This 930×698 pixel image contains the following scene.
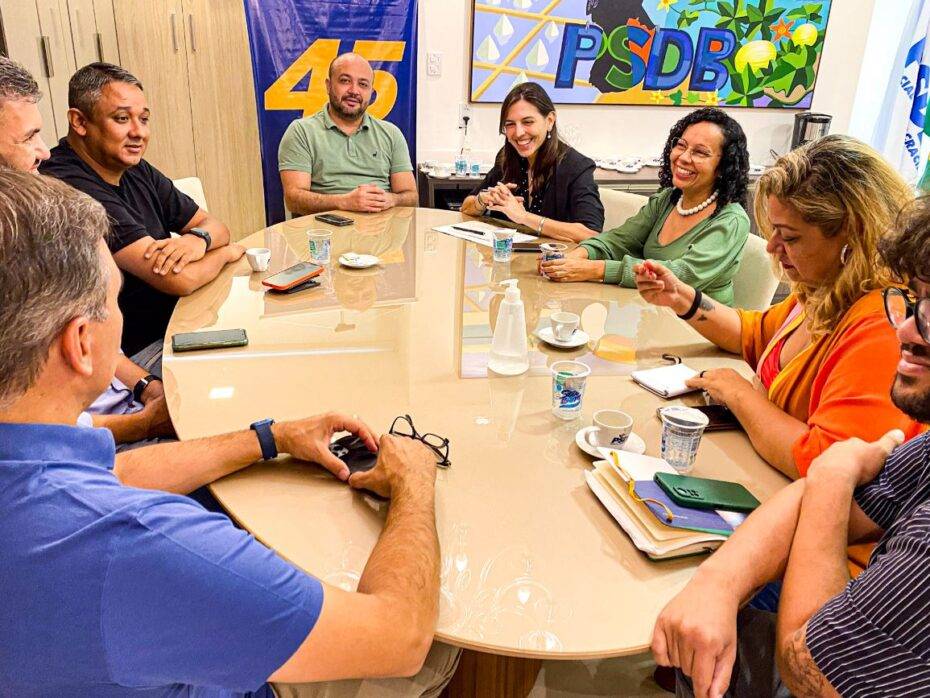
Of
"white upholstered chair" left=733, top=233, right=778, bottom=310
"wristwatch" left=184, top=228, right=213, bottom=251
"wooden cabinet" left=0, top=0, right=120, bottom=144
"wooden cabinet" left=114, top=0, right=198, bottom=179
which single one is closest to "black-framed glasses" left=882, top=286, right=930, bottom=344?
"white upholstered chair" left=733, top=233, right=778, bottom=310

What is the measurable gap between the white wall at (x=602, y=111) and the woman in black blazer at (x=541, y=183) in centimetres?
147

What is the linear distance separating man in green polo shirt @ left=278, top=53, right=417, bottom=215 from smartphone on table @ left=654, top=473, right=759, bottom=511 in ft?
8.30

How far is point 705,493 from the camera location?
112cm

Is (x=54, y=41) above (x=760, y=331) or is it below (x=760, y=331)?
above

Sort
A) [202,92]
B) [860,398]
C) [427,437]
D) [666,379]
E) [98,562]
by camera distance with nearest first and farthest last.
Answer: [98,562] < [860,398] < [427,437] < [666,379] < [202,92]

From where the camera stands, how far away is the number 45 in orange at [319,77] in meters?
4.24

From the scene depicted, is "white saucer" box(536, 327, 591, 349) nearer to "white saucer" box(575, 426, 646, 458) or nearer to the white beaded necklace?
"white saucer" box(575, 426, 646, 458)

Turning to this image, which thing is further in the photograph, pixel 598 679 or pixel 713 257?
pixel 713 257

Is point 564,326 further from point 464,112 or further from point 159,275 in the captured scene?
point 464,112

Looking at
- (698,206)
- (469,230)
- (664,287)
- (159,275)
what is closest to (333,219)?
(469,230)

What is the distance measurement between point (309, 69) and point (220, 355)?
3.12 metres

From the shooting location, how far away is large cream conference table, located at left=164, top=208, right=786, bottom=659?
948 millimetres

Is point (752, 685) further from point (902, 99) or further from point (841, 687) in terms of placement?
point (902, 99)

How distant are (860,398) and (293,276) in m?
1.60
